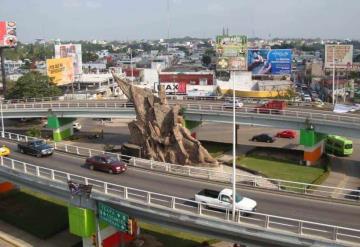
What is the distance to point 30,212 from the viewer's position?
50.7 metres

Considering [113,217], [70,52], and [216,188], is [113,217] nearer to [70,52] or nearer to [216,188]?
[216,188]

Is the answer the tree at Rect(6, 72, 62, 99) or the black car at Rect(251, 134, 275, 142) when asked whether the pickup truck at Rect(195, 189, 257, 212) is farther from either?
the tree at Rect(6, 72, 62, 99)

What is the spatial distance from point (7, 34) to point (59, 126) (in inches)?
1319

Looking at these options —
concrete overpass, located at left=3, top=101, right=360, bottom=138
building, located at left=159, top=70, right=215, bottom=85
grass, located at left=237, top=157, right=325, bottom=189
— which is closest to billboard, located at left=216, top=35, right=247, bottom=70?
concrete overpass, located at left=3, top=101, right=360, bottom=138

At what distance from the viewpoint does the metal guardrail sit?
27578mm

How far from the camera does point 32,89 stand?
10656cm

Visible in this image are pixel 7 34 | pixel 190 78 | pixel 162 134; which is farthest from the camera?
pixel 190 78

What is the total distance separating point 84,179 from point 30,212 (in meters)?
14.2

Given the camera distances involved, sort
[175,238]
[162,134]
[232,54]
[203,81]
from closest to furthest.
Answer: [175,238]
[232,54]
[162,134]
[203,81]

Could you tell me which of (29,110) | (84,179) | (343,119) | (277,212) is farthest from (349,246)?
(29,110)

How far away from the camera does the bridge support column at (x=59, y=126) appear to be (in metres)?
86.0

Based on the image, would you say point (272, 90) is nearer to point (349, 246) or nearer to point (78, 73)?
point (78, 73)

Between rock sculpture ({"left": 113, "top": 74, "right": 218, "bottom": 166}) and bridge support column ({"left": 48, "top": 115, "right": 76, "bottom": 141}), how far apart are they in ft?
87.7

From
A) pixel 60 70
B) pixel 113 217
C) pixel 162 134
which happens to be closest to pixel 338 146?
pixel 162 134
